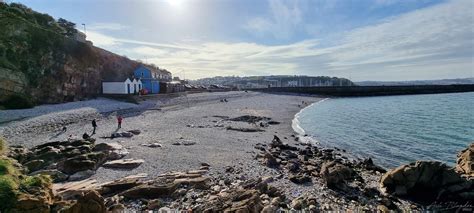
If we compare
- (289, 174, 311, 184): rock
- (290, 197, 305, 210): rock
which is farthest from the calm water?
(290, 197, 305, 210): rock

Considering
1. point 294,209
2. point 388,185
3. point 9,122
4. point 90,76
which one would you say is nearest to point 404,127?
point 388,185

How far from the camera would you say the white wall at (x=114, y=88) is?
5516 centimetres

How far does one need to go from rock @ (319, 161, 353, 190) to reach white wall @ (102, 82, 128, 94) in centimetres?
4731

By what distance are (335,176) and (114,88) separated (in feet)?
162

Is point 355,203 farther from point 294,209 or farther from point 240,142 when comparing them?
point 240,142

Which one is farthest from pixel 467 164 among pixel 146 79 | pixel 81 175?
pixel 146 79

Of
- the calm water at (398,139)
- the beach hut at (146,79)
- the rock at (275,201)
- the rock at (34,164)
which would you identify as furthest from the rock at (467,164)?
the beach hut at (146,79)

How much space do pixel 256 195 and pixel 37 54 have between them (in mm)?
43922

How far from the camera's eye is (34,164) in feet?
49.8

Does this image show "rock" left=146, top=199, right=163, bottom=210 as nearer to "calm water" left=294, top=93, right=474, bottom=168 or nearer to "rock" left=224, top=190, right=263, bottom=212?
"rock" left=224, top=190, right=263, bottom=212

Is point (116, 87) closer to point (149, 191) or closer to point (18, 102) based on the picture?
point (18, 102)

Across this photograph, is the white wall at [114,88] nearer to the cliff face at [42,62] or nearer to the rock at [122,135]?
the cliff face at [42,62]

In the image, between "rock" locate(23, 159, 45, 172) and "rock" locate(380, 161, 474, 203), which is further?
"rock" locate(23, 159, 45, 172)

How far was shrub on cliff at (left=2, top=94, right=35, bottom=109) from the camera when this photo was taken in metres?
34.4
